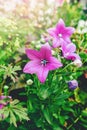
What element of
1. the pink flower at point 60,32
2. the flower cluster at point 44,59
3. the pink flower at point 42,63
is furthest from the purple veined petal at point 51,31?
the pink flower at point 42,63

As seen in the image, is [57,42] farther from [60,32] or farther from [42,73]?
[42,73]

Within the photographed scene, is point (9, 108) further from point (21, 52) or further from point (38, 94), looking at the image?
point (21, 52)

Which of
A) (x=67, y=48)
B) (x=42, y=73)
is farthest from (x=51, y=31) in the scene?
(x=42, y=73)

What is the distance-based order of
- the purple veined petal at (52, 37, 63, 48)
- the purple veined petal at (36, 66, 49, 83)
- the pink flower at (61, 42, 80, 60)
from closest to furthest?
1. the purple veined petal at (36, 66, 49, 83)
2. the pink flower at (61, 42, 80, 60)
3. the purple veined petal at (52, 37, 63, 48)

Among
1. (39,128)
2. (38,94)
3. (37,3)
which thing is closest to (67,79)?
(38,94)

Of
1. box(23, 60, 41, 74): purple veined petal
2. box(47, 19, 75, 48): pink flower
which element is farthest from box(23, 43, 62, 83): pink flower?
box(47, 19, 75, 48): pink flower

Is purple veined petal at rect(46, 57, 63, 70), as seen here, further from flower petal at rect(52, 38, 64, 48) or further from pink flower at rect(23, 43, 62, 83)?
flower petal at rect(52, 38, 64, 48)
